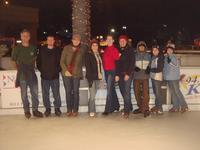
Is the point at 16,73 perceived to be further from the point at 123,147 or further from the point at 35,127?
the point at 123,147

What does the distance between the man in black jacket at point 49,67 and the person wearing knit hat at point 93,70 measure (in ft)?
2.11

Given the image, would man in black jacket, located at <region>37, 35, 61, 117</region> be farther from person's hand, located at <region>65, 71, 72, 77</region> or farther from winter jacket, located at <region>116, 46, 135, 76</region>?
winter jacket, located at <region>116, 46, 135, 76</region>

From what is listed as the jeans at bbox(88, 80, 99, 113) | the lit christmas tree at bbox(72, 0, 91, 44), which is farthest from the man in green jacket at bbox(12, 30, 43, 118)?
the lit christmas tree at bbox(72, 0, 91, 44)

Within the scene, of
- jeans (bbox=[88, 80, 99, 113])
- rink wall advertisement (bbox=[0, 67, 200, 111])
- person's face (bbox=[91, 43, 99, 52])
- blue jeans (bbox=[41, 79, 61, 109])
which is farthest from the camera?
rink wall advertisement (bbox=[0, 67, 200, 111])

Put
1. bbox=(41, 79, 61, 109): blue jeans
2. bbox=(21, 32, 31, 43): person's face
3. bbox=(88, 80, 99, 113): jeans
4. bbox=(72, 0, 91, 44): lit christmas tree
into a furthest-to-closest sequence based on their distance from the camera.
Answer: bbox=(72, 0, 91, 44): lit christmas tree < bbox=(88, 80, 99, 113): jeans < bbox=(41, 79, 61, 109): blue jeans < bbox=(21, 32, 31, 43): person's face

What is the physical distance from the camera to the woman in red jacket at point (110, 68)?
919cm

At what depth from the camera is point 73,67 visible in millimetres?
9148

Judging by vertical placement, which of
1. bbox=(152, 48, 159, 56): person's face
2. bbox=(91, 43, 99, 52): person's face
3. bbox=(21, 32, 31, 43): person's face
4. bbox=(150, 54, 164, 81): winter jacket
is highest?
bbox=(21, 32, 31, 43): person's face

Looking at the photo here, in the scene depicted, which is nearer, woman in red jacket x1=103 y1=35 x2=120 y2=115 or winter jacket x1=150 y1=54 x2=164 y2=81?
woman in red jacket x1=103 y1=35 x2=120 y2=115

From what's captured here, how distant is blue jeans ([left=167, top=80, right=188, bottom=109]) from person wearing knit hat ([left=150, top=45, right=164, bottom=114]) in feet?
0.93

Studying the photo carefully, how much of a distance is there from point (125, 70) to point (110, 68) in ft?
1.10

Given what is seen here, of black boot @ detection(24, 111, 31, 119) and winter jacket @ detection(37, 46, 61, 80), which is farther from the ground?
winter jacket @ detection(37, 46, 61, 80)

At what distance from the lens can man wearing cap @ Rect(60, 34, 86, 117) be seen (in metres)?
9.12

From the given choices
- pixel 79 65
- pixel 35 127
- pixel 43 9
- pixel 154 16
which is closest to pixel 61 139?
pixel 35 127
